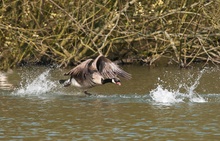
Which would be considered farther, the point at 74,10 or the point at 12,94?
the point at 74,10

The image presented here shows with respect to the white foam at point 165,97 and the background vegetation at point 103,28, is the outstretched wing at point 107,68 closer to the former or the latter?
the white foam at point 165,97

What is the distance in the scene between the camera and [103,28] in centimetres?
2364

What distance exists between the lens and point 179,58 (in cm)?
2414

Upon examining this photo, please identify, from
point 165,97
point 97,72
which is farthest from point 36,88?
point 165,97

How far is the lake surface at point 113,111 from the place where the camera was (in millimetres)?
11312

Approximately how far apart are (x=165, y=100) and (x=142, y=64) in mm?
10704

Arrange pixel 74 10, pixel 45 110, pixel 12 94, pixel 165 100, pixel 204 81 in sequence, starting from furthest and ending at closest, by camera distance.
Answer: pixel 74 10 → pixel 204 81 → pixel 12 94 → pixel 165 100 → pixel 45 110

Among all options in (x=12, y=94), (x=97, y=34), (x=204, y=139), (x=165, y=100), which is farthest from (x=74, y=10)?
(x=204, y=139)

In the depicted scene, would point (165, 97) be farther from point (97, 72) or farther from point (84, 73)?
point (84, 73)

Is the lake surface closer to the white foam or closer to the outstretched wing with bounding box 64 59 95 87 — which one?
the white foam

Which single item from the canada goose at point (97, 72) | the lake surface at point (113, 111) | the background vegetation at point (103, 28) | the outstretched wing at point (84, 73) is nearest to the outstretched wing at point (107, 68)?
the canada goose at point (97, 72)

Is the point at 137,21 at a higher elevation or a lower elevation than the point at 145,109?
higher

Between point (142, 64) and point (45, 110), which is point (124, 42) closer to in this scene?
point (142, 64)

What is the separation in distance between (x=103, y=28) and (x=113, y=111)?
9843 millimetres
